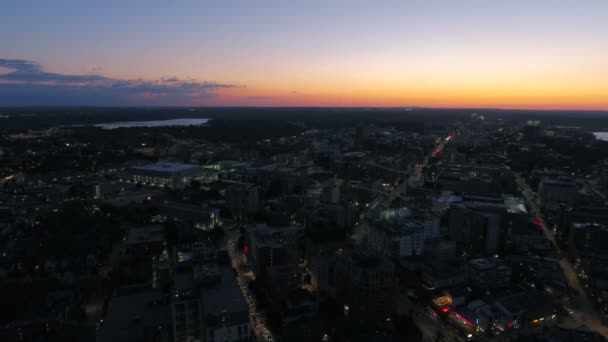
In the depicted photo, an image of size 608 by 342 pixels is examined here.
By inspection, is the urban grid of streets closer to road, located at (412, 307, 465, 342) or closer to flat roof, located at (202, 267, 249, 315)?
road, located at (412, 307, 465, 342)

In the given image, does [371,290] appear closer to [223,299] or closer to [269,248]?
[269,248]

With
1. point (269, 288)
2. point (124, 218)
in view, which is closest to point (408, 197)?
point (269, 288)

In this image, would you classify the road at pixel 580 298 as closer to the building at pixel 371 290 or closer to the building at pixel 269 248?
the building at pixel 371 290

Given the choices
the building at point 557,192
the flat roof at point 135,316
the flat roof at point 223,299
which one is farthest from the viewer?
the building at point 557,192

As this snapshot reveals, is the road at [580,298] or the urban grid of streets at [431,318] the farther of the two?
the road at [580,298]

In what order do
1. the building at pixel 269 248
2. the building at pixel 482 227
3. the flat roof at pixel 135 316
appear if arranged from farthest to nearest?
the building at pixel 482 227 → the building at pixel 269 248 → the flat roof at pixel 135 316

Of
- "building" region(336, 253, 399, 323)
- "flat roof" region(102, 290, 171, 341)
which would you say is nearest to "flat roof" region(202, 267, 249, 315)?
"flat roof" region(102, 290, 171, 341)

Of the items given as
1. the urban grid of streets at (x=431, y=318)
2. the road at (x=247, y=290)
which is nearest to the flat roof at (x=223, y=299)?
the road at (x=247, y=290)

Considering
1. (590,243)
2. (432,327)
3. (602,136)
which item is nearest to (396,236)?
(432,327)
